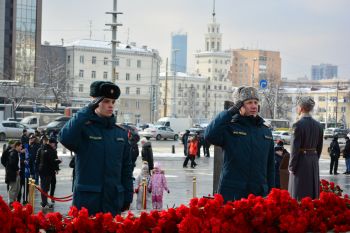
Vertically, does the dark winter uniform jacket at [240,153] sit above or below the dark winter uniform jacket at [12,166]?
above

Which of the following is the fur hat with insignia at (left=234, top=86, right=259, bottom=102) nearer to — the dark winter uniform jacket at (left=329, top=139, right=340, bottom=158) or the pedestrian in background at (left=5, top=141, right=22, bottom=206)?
the pedestrian in background at (left=5, top=141, right=22, bottom=206)

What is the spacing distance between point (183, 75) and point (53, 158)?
560 ft

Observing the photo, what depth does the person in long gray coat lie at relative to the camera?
389 inches

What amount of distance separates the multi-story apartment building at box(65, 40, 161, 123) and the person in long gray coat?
12070 centimetres

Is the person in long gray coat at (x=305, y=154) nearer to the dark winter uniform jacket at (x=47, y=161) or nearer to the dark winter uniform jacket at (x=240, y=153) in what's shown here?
the dark winter uniform jacket at (x=240, y=153)

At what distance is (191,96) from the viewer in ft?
543

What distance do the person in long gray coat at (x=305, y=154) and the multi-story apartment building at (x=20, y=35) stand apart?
87.4 m

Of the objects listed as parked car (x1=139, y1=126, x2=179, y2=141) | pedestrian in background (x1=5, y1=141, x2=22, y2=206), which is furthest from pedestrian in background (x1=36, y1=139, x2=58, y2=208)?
parked car (x1=139, y1=126, x2=179, y2=141)

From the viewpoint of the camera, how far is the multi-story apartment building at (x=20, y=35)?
320 ft

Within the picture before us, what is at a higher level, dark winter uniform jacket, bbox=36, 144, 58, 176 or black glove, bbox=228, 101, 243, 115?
black glove, bbox=228, 101, 243, 115

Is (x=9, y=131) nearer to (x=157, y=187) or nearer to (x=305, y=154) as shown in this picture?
(x=157, y=187)

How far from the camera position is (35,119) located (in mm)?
66188

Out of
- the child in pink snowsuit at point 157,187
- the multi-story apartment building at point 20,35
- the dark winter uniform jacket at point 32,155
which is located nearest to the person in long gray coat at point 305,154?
the child in pink snowsuit at point 157,187

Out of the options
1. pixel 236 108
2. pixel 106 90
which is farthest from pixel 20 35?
pixel 106 90
